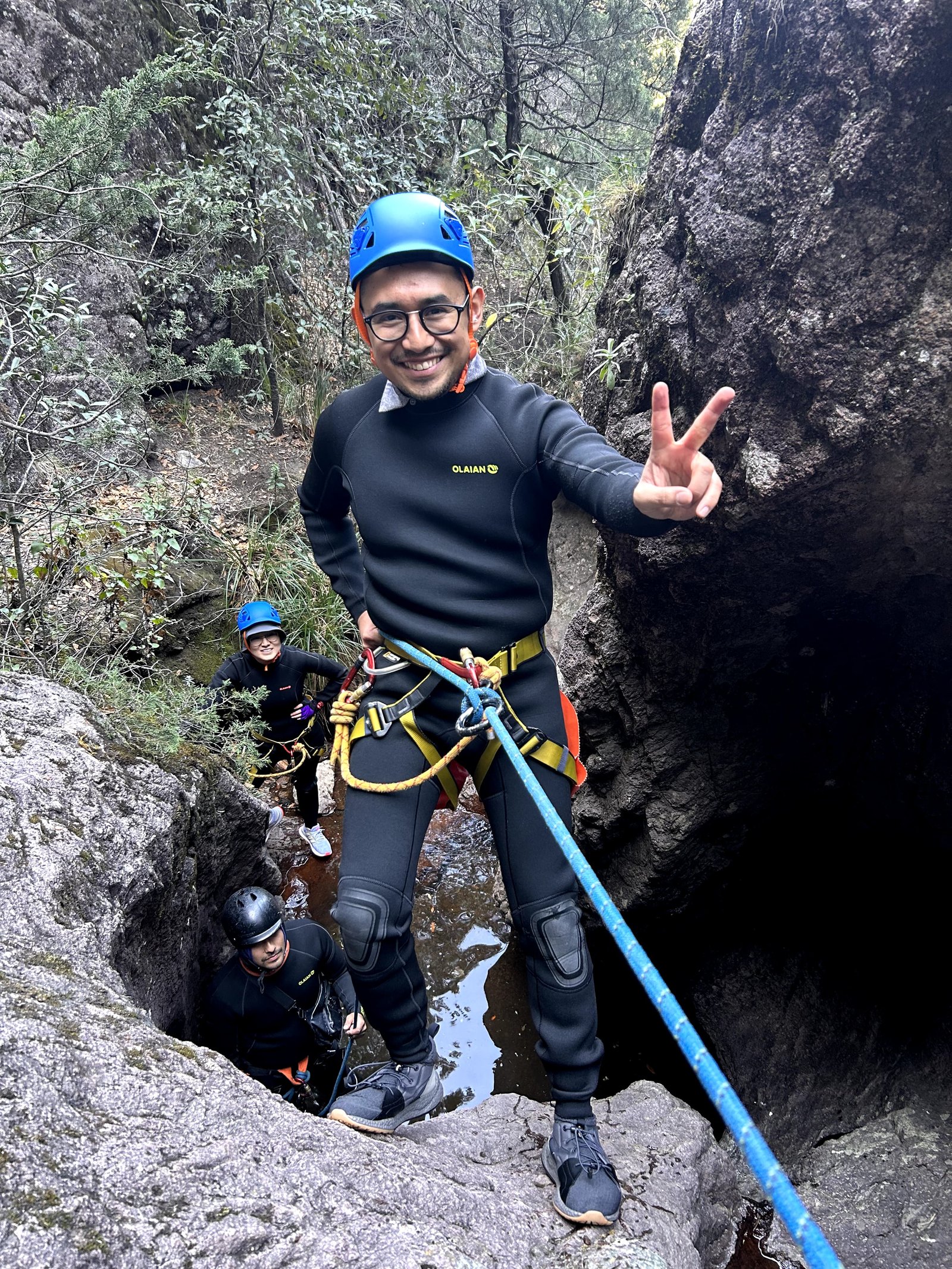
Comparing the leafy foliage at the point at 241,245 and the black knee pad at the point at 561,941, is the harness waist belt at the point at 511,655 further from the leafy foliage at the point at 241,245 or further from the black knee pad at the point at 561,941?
the leafy foliage at the point at 241,245

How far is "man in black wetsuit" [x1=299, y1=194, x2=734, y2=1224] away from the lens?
2.24 meters

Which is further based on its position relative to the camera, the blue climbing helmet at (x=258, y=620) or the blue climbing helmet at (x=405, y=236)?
the blue climbing helmet at (x=258, y=620)

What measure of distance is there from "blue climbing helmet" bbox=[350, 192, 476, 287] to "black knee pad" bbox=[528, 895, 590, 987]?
1.74 metres

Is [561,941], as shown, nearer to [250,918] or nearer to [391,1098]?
[391,1098]

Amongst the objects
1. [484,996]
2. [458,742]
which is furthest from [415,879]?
[484,996]

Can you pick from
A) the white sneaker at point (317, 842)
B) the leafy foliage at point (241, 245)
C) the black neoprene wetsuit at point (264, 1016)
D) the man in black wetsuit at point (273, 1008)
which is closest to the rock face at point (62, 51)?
the leafy foliage at point (241, 245)

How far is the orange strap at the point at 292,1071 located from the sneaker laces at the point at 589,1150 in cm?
206

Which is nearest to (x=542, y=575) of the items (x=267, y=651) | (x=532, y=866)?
(x=532, y=866)

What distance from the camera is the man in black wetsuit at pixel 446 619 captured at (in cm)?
224

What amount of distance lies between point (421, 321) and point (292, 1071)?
3352 millimetres

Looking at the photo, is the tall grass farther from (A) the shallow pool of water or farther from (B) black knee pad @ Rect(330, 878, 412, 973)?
(B) black knee pad @ Rect(330, 878, 412, 973)

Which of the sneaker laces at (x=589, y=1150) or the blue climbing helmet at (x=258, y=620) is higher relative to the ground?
the blue climbing helmet at (x=258, y=620)

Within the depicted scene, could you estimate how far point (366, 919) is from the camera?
7.18 ft

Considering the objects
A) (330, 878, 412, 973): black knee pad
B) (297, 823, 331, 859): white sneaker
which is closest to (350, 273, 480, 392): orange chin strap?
(330, 878, 412, 973): black knee pad
